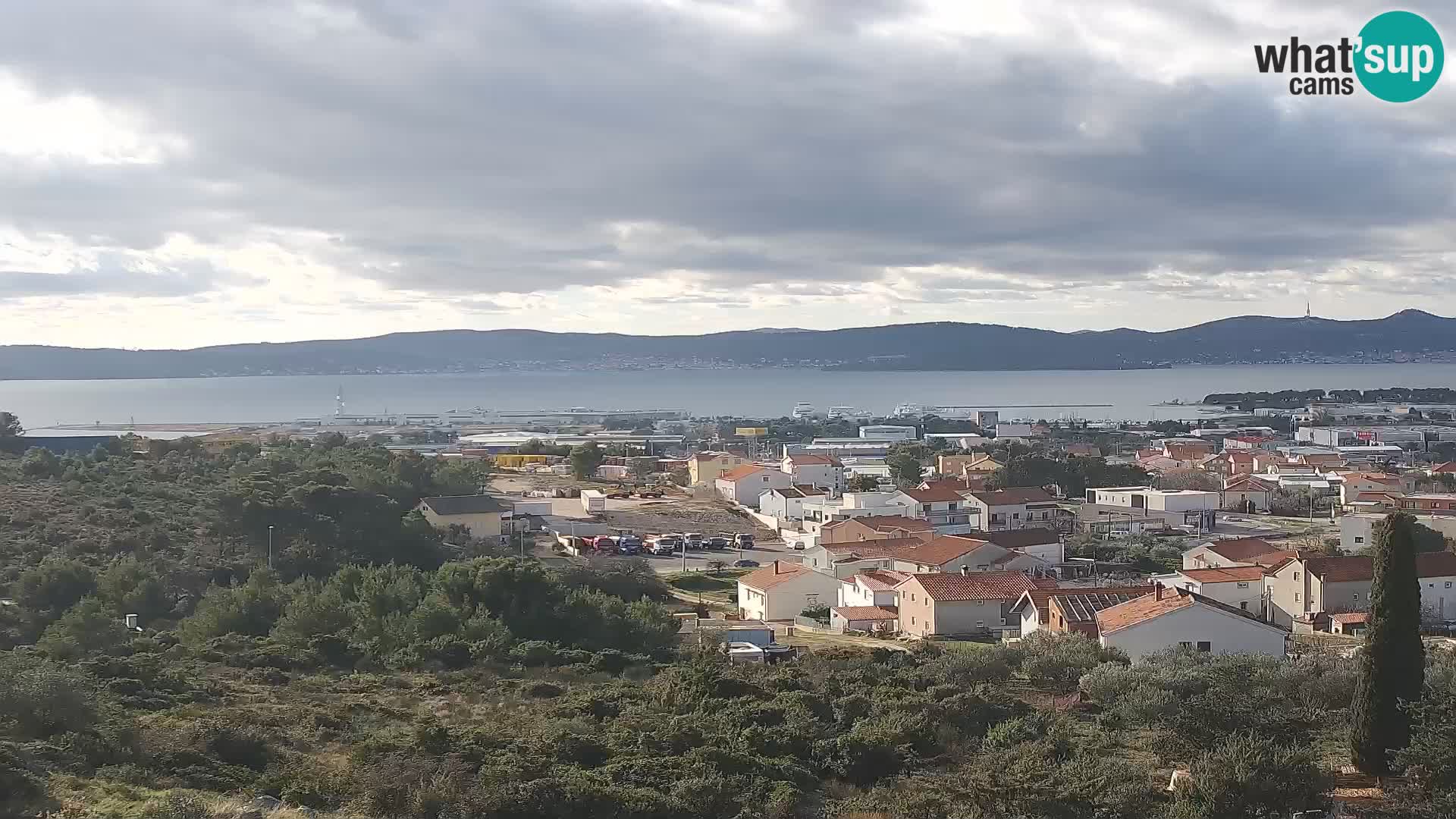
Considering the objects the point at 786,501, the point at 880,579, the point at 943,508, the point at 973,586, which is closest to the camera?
the point at 973,586

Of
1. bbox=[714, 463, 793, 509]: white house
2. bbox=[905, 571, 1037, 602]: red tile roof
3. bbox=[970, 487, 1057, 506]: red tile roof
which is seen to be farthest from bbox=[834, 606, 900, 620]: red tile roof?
bbox=[714, 463, 793, 509]: white house

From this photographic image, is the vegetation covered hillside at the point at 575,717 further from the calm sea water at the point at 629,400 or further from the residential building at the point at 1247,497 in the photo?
the calm sea water at the point at 629,400

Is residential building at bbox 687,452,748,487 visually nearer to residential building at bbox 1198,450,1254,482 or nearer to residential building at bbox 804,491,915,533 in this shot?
residential building at bbox 804,491,915,533

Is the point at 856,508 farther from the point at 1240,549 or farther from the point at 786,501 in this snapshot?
the point at 1240,549

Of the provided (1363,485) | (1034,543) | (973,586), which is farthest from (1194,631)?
(1363,485)

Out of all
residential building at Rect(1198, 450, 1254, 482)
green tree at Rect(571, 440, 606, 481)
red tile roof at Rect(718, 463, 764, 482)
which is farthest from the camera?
green tree at Rect(571, 440, 606, 481)
